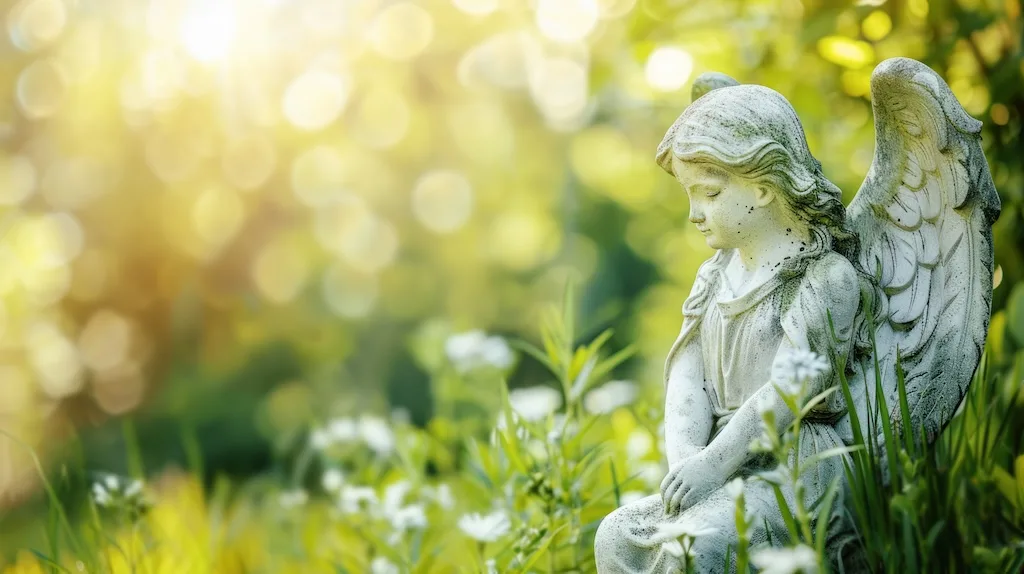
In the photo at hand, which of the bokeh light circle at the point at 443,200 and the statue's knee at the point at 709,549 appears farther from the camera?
the bokeh light circle at the point at 443,200

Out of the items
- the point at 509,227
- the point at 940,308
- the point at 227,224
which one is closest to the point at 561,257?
the point at 509,227

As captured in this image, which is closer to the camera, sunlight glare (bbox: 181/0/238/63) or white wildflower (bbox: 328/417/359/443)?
white wildflower (bbox: 328/417/359/443)

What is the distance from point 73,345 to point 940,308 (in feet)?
18.9

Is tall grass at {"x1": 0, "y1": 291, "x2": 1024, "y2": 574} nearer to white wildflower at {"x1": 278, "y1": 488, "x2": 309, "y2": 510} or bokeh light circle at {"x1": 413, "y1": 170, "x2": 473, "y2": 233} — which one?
white wildflower at {"x1": 278, "y1": 488, "x2": 309, "y2": 510}

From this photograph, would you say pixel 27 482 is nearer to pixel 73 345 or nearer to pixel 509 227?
pixel 73 345

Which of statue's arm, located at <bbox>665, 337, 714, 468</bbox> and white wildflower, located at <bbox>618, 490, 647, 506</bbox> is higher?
statue's arm, located at <bbox>665, 337, 714, 468</bbox>

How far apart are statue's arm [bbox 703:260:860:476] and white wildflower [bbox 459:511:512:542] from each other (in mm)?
720

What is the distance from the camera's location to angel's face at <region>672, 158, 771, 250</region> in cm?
170

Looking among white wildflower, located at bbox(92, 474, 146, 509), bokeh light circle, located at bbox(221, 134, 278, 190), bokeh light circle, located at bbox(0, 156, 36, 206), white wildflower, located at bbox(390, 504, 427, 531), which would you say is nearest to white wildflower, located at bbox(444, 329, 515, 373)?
white wildflower, located at bbox(390, 504, 427, 531)

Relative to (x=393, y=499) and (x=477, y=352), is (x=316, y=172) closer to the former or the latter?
(x=477, y=352)

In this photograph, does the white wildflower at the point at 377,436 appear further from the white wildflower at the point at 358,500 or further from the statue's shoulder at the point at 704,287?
the statue's shoulder at the point at 704,287

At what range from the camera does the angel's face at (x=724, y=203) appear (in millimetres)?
1701

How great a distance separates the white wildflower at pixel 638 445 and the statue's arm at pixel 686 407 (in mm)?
1113

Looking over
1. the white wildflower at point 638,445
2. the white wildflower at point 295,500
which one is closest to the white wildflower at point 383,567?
the white wildflower at point 295,500
